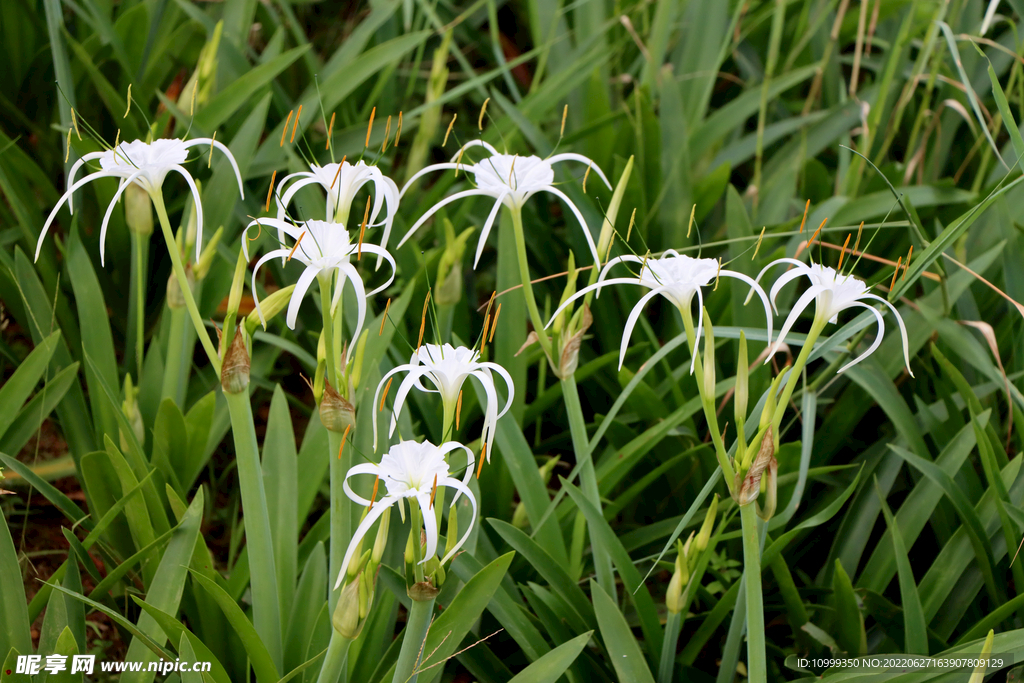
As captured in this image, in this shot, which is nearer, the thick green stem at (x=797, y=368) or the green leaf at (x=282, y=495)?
the thick green stem at (x=797, y=368)

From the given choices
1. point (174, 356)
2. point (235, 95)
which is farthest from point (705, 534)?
point (235, 95)

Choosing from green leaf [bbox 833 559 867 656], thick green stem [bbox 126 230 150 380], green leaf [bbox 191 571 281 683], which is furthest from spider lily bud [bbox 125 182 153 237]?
green leaf [bbox 833 559 867 656]

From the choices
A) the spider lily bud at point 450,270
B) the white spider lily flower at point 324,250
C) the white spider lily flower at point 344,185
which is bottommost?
the spider lily bud at point 450,270

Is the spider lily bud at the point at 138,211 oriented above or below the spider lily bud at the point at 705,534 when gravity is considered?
above

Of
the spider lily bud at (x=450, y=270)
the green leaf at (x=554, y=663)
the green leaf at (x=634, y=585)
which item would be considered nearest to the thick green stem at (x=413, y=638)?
the green leaf at (x=554, y=663)

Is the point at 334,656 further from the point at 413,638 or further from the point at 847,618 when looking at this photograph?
the point at 847,618

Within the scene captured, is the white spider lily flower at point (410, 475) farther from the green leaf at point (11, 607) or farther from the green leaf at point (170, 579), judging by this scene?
the green leaf at point (11, 607)

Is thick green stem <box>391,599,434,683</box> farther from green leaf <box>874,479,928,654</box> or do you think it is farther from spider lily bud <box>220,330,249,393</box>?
green leaf <box>874,479,928,654</box>
